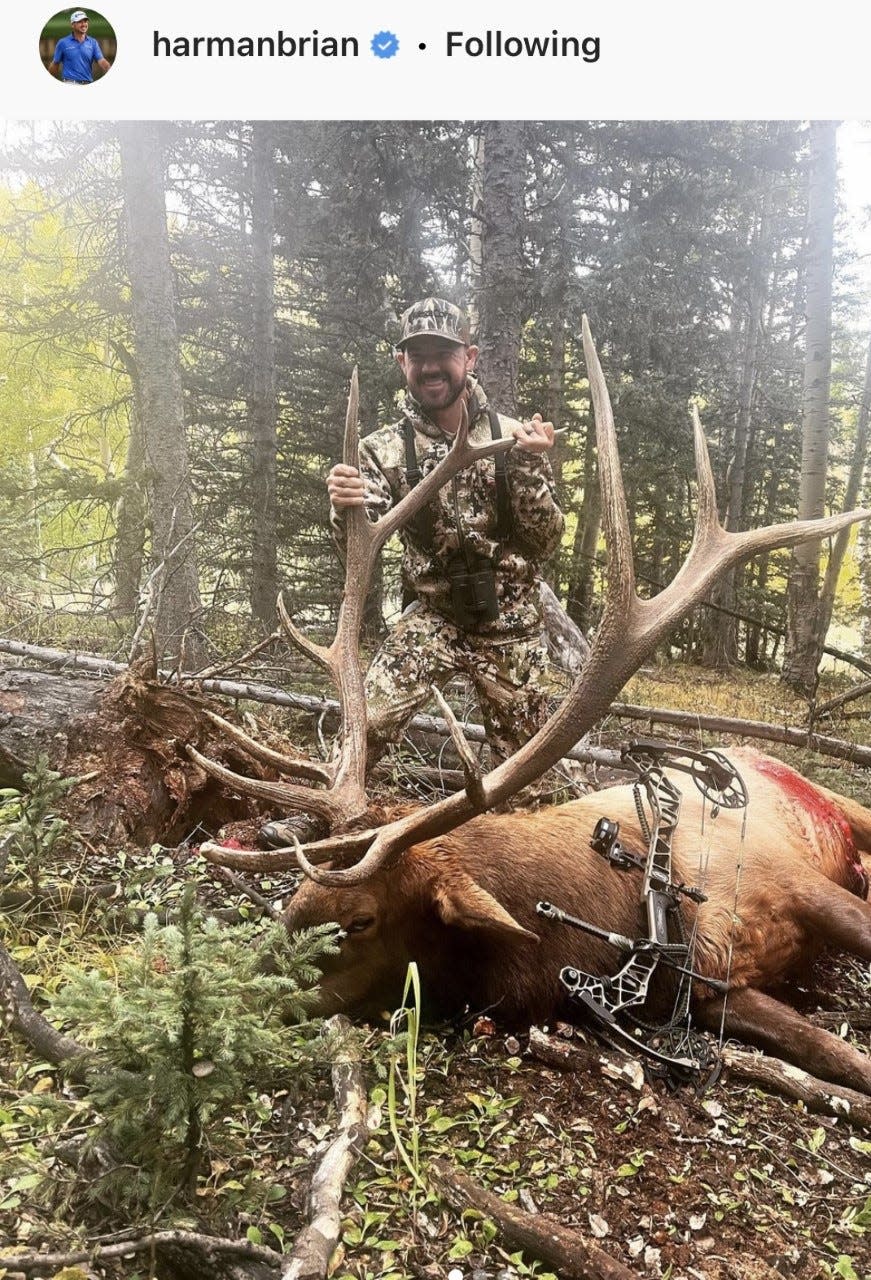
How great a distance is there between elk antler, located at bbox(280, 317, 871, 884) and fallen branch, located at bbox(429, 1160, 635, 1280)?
2.20 ft

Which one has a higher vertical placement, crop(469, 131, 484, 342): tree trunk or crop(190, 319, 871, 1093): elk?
crop(469, 131, 484, 342): tree trunk

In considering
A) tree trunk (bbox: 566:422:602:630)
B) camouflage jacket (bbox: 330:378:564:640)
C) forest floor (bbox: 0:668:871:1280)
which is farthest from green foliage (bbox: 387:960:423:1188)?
tree trunk (bbox: 566:422:602:630)

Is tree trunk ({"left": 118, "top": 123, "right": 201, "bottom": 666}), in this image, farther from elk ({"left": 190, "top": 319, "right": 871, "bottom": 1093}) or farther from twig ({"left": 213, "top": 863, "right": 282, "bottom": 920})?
elk ({"left": 190, "top": 319, "right": 871, "bottom": 1093})

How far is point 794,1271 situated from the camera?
1310mm

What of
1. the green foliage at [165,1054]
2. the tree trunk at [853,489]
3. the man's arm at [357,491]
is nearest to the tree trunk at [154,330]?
the man's arm at [357,491]

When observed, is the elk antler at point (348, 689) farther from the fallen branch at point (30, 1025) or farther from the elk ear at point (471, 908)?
the fallen branch at point (30, 1025)

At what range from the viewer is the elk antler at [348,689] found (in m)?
2.07

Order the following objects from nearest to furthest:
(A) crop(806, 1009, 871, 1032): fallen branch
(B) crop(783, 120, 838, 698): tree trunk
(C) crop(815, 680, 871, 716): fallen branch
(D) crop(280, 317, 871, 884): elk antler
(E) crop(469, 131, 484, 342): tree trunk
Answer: (D) crop(280, 317, 871, 884): elk antler
(A) crop(806, 1009, 871, 1032): fallen branch
(C) crop(815, 680, 871, 716): fallen branch
(E) crop(469, 131, 484, 342): tree trunk
(B) crop(783, 120, 838, 698): tree trunk

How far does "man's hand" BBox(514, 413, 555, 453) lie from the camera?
10.3 feet

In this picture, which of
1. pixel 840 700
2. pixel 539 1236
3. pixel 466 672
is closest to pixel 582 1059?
pixel 539 1236
